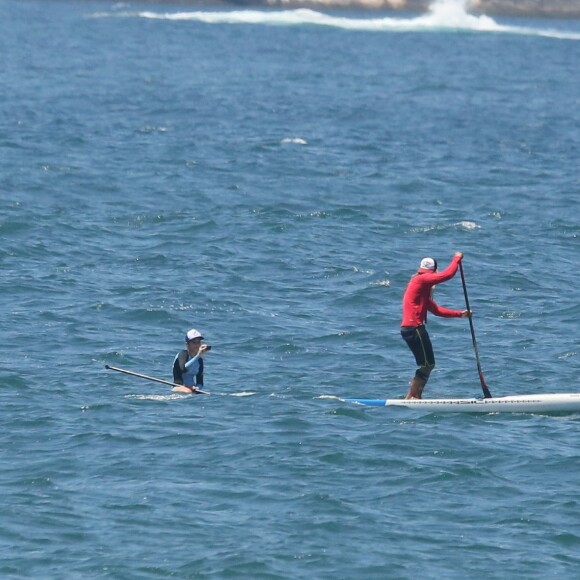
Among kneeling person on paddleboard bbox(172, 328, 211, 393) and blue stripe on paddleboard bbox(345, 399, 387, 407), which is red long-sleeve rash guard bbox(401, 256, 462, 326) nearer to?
blue stripe on paddleboard bbox(345, 399, 387, 407)

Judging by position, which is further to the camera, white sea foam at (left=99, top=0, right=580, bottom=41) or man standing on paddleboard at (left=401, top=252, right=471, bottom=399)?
white sea foam at (left=99, top=0, right=580, bottom=41)

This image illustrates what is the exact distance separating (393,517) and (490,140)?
39724 mm

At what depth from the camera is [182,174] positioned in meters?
47.2

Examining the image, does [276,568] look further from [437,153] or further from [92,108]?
[92,108]

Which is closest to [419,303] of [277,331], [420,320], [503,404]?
[420,320]

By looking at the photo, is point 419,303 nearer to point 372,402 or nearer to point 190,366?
point 372,402

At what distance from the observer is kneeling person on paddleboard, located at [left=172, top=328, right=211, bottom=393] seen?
2473cm

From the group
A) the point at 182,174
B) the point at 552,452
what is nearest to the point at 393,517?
the point at 552,452

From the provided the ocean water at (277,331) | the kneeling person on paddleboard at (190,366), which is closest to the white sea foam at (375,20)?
the ocean water at (277,331)

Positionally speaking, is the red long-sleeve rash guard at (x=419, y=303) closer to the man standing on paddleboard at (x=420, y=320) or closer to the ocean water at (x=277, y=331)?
the man standing on paddleboard at (x=420, y=320)

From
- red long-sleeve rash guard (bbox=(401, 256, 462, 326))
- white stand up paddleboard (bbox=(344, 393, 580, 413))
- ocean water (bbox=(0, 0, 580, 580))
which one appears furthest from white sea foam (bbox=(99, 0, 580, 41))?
white stand up paddleboard (bbox=(344, 393, 580, 413))

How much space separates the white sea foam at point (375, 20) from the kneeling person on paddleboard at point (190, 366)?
10903 centimetres

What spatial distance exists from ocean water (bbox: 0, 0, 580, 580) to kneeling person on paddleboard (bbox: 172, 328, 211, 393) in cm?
43

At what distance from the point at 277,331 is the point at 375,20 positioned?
379 ft
